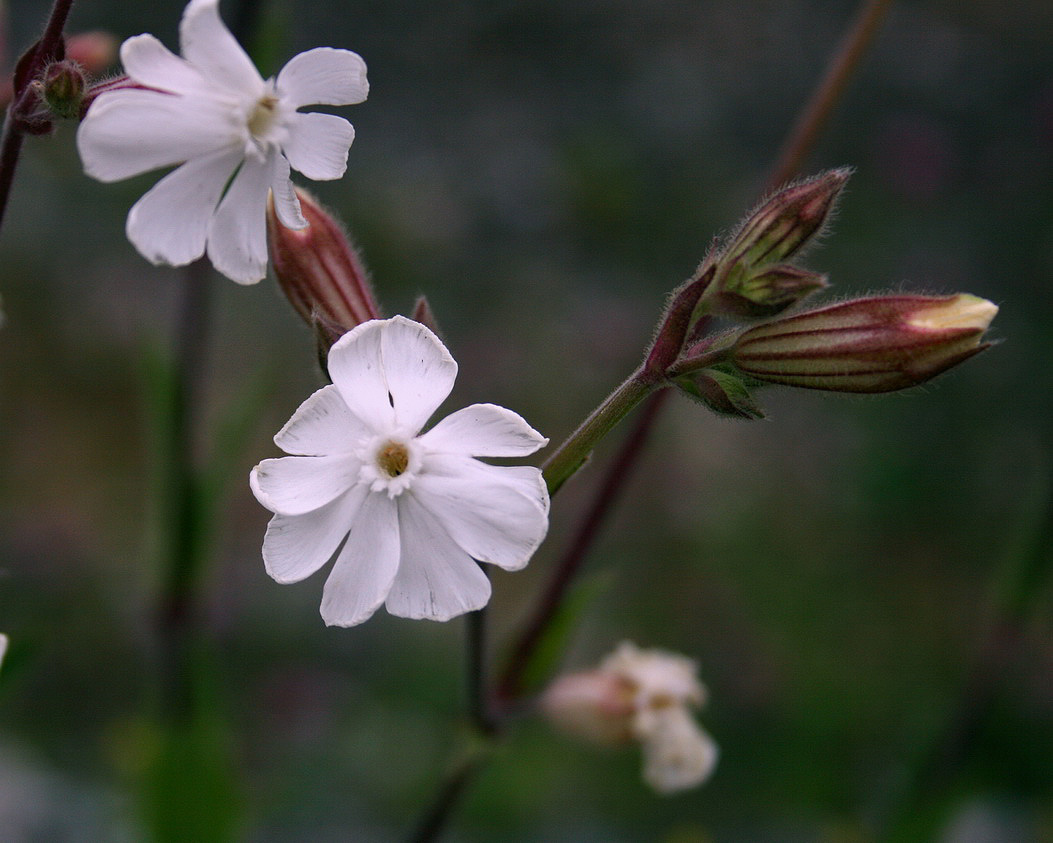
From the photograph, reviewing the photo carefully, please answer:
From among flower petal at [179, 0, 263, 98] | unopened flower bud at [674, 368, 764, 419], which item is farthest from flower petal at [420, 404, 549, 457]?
flower petal at [179, 0, 263, 98]

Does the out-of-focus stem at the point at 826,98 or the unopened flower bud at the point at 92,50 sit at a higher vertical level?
the out-of-focus stem at the point at 826,98

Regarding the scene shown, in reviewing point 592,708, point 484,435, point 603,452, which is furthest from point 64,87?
point 603,452

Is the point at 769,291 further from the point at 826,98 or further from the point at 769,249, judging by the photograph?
the point at 826,98

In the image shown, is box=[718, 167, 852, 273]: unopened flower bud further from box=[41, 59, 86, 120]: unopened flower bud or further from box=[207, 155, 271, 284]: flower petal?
box=[41, 59, 86, 120]: unopened flower bud

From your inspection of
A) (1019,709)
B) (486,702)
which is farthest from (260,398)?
(1019,709)

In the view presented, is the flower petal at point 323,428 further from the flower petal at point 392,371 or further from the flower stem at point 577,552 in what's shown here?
the flower stem at point 577,552

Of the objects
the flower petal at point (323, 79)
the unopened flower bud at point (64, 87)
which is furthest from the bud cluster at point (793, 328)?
the unopened flower bud at point (64, 87)
